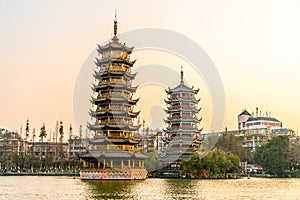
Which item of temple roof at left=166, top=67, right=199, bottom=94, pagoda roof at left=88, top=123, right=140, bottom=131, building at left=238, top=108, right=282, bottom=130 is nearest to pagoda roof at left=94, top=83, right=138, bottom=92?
pagoda roof at left=88, top=123, right=140, bottom=131

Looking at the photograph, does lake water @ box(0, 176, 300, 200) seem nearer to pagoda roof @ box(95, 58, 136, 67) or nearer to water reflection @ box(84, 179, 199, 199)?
water reflection @ box(84, 179, 199, 199)

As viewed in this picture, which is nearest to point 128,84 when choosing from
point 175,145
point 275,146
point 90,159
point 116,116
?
point 116,116

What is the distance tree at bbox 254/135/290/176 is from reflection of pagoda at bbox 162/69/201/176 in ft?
37.3

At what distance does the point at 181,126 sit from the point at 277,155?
16073 millimetres

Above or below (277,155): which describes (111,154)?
above

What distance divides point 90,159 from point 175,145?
20.8 m

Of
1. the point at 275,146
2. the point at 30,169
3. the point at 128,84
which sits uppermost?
the point at 128,84

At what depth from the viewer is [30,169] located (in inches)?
3349

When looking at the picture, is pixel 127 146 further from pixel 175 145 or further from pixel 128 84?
pixel 175 145

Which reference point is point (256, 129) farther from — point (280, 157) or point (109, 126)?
point (109, 126)

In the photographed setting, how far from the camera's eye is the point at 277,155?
68.9 meters

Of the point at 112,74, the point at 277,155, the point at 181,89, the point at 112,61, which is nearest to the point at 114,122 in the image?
the point at 112,74

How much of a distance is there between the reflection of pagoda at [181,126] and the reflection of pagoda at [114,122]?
14.1 metres

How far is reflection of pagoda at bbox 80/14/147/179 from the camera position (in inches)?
2062
